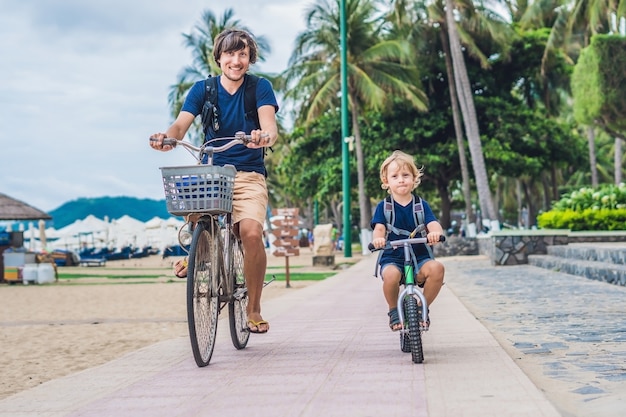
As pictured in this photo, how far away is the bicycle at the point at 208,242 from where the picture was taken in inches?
193

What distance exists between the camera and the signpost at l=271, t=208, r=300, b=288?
16797 mm

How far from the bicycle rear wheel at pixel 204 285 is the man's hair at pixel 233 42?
1156 millimetres

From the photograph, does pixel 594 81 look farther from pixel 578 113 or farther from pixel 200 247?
pixel 200 247

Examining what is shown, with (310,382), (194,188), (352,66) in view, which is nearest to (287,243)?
(194,188)

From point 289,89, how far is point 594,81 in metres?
14.7

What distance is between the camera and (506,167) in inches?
1379

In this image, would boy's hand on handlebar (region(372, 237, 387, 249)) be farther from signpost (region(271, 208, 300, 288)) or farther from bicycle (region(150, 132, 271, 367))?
signpost (region(271, 208, 300, 288))

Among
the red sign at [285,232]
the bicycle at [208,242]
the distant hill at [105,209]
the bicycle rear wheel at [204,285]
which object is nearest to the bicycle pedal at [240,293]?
the bicycle at [208,242]

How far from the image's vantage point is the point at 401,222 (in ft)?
17.9

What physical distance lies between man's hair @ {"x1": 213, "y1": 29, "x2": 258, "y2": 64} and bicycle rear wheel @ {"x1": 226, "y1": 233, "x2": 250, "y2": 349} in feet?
3.92

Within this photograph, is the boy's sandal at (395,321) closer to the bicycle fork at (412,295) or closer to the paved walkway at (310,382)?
the bicycle fork at (412,295)

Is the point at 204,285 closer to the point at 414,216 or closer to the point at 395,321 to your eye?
the point at 395,321

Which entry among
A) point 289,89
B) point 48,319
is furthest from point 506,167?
point 48,319

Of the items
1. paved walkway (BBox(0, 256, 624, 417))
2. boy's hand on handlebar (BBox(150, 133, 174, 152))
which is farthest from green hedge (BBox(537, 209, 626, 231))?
boy's hand on handlebar (BBox(150, 133, 174, 152))
